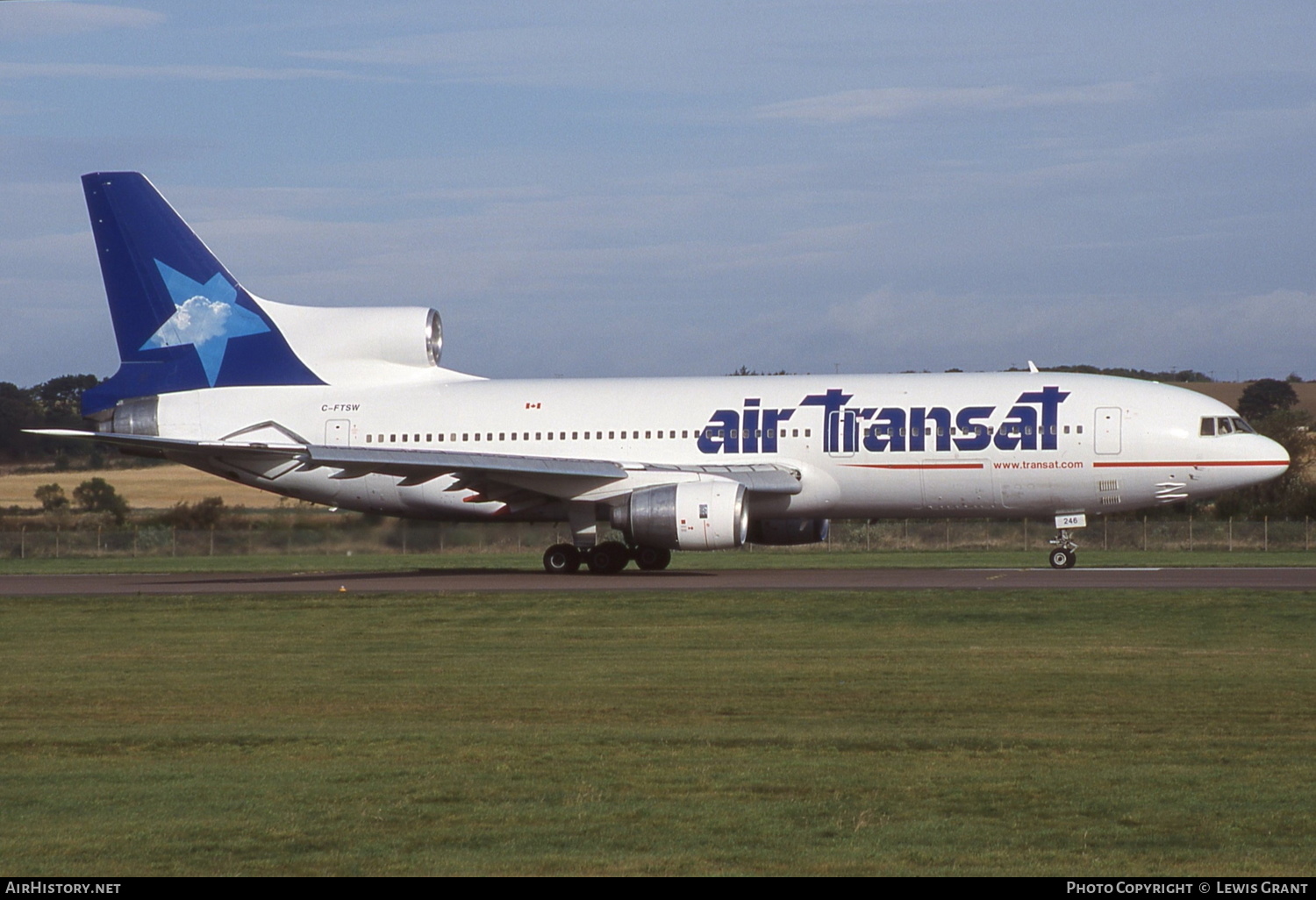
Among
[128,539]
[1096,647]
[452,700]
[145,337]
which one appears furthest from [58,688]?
[128,539]

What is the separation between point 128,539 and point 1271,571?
131ft

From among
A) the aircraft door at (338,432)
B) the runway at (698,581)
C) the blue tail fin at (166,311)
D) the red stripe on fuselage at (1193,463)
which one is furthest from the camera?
the blue tail fin at (166,311)

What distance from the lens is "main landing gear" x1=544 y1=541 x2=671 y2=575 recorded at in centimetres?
3434

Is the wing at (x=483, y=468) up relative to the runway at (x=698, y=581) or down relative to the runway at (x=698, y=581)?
up

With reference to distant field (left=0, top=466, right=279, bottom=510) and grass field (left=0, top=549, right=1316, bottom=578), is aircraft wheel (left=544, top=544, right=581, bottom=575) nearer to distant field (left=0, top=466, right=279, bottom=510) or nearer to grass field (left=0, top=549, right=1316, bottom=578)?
grass field (left=0, top=549, right=1316, bottom=578)

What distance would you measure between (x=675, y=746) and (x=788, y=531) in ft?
76.5

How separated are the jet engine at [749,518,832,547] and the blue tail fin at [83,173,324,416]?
11490 millimetres

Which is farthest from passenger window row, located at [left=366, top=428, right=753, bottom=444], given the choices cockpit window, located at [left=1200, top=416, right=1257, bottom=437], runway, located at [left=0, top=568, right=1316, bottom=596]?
cockpit window, located at [left=1200, top=416, right=1257, bottom=437]

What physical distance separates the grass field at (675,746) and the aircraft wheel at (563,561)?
39.9 ft

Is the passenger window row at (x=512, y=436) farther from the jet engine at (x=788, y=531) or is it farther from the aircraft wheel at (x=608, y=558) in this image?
the jet engine at (x=788, y=531)

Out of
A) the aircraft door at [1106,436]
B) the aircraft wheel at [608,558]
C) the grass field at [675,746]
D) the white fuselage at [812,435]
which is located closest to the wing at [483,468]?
the white fuselage at [812,435]

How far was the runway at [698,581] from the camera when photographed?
28.0 meters

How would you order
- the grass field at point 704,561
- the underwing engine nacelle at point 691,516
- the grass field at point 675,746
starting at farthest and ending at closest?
1. the grass field at point 704,561
2. the underwing engine nacelle at point 691,516
3. the grass field at point 675,746
